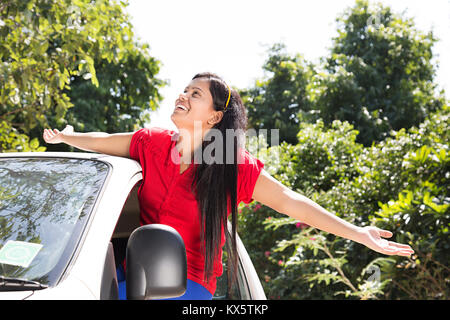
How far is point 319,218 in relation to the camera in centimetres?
229

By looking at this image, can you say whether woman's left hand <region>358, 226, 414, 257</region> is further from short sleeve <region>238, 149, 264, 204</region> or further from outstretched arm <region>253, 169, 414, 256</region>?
short sleeve <region>238, 149, 264, 204</region>

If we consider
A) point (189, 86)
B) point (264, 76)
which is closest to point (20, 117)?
point (189, 86)

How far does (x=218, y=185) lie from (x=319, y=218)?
47 cm

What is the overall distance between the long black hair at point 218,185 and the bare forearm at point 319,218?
27 cm

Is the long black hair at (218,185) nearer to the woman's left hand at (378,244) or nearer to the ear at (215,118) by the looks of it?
the ear at (215,118)

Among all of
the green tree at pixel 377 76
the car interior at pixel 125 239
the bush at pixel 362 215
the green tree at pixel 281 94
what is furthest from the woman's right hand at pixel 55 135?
the green tree at pixel 281 94

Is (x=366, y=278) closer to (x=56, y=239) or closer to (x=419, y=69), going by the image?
(x=56, y=239)

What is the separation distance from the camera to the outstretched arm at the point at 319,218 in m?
2.24

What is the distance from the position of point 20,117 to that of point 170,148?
26.6 feet

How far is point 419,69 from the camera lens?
19.4 meters

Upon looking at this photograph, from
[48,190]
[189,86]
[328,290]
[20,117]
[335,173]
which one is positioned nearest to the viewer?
[48,190]

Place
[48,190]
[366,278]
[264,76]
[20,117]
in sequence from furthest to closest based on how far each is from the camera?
[264,76] < [20,117] < [366,278] < [48,190]

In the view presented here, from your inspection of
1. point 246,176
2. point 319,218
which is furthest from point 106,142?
point 319,218

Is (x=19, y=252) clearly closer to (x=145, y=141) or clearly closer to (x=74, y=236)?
(x=74, y=236)
